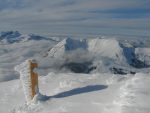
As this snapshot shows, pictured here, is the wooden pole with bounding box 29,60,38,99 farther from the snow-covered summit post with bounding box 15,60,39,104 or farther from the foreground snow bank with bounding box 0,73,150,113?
the foreground snow bank with bounding box 0,73,150,113

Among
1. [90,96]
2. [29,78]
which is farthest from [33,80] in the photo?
[90,96]

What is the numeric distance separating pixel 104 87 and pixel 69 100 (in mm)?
2757

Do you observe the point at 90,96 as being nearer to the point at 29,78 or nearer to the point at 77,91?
the point at 77,91

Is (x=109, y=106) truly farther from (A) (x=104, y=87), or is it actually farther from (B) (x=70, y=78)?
(B) (x=70, y=78)

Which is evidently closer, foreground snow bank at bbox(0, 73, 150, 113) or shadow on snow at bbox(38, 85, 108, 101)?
foreground snow bank at bbox(0, 73, 150, 113)

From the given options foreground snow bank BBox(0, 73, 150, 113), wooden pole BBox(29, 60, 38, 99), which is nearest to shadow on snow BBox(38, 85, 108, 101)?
foreground snow bank BBox(0, 73, 150, 113)

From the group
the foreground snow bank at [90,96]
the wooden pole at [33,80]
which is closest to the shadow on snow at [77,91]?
the foreground snow bank at [90,96]

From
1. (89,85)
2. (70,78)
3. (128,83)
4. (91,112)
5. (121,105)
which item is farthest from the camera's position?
(70,78)

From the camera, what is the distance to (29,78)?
80.5ft

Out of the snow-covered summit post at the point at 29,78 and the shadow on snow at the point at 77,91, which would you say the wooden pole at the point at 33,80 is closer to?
the snow-covered summit post at the point at 29,78

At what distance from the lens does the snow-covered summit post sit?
24.1 metres

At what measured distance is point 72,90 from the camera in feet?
82.8

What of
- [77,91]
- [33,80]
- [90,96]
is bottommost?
[77,91]

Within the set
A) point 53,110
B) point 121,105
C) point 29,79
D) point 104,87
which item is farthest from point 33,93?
point 121,105
